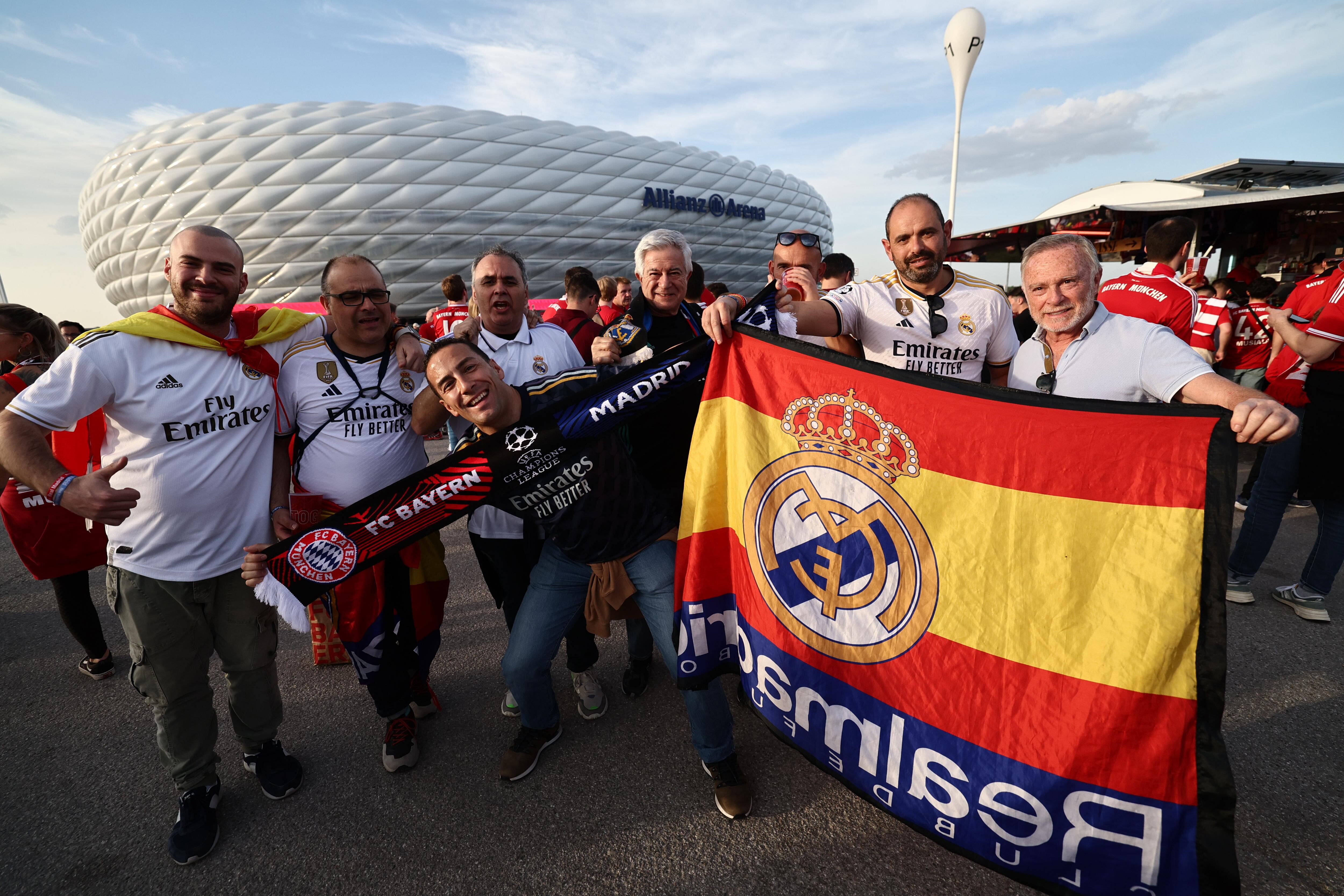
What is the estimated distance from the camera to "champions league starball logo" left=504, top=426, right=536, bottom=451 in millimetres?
2156

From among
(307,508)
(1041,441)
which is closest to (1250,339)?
(1041,441)

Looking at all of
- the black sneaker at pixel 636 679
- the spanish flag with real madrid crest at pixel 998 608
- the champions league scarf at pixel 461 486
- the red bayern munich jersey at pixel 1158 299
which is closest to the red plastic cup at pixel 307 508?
the champions league scarf at pixel 461 486

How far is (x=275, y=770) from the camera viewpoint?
2.43 m

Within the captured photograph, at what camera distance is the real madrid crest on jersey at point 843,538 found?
1.69m

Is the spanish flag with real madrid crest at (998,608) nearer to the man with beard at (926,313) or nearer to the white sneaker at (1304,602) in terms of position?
the man with beard at (926,313)

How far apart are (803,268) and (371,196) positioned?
106 feet

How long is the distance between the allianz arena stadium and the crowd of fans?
24427 millimetres

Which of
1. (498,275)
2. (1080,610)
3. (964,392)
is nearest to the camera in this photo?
(1080,610)

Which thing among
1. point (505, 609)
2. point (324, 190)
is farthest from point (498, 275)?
point (324, 190)

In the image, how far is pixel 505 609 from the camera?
2949 mm

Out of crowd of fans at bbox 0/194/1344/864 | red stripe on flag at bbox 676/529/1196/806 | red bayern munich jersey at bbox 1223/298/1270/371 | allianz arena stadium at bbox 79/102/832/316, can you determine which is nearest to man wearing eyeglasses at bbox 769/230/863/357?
crowd of fans at bbox 0/194/1344/864

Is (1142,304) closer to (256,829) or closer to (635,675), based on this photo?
(635,675)

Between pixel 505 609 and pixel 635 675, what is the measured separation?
766mm

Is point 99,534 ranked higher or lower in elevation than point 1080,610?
lower
